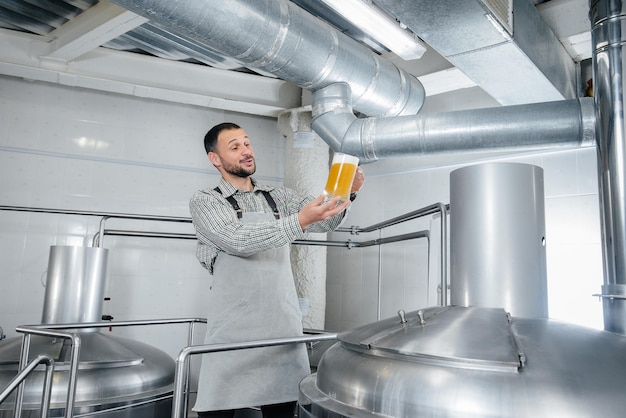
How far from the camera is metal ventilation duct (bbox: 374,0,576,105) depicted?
1913mm

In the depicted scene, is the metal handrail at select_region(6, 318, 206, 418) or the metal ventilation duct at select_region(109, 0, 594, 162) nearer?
the metal handrail at select_region(6, 318, 206, 418)

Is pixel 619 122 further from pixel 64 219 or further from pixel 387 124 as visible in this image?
pixel 64 219

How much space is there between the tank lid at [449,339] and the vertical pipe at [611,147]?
38 cm

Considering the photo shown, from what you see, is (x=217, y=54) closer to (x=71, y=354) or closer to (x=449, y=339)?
(x=71, y=354)

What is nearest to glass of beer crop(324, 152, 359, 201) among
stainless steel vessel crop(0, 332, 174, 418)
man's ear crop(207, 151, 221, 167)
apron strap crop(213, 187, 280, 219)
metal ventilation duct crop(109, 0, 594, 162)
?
apron strap crop(213, 187, 280, 219)

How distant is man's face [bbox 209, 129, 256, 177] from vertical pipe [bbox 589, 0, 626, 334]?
113cm

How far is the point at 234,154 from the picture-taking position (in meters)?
1.80

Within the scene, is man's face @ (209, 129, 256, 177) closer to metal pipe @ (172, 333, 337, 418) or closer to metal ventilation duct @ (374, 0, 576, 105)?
metal pipe @ (172, 333, 337, 418)

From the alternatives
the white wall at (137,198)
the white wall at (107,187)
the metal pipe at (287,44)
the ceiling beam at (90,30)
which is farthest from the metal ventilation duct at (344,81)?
the white wall at (107,187)

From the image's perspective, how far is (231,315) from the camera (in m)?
1.65

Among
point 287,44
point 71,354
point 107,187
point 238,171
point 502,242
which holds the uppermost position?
point 287,44

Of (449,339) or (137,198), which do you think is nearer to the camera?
(449,339)

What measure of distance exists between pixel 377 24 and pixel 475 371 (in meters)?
1.66

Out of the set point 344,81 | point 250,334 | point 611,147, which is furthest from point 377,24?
point 250,334
